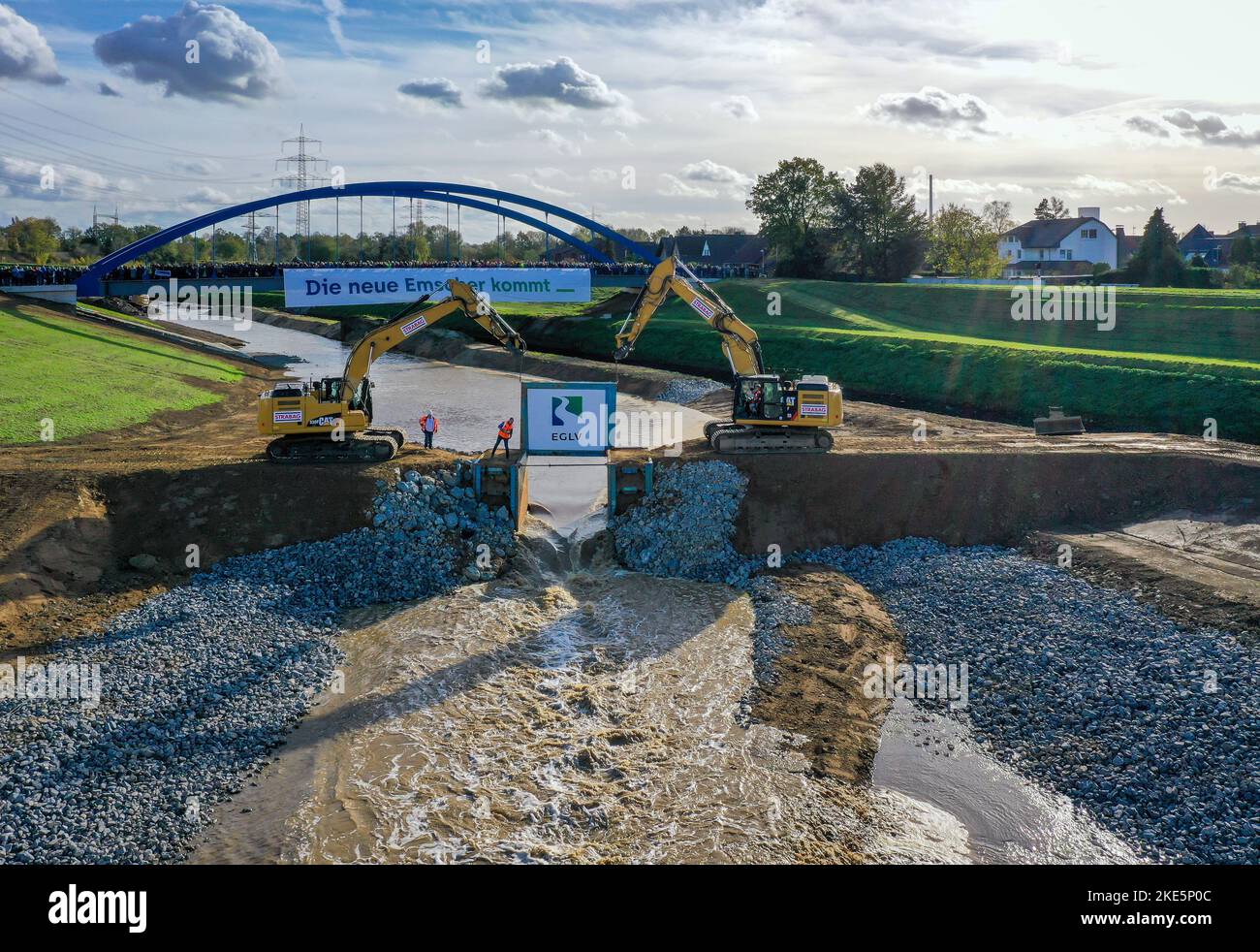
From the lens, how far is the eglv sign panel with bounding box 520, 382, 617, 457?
2836cm

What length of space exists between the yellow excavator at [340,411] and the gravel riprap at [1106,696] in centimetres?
1373

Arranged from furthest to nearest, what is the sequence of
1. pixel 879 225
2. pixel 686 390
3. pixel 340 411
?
pixel 879 225 < pixel 686 390 < pixel 340 411

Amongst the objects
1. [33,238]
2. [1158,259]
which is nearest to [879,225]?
[1158,259]

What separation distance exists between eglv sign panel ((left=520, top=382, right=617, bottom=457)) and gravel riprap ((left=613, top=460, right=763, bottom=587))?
8.02 feet

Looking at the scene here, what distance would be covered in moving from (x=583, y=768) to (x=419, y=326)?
53.3ft

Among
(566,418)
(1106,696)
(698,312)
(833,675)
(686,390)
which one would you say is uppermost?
(698,312)

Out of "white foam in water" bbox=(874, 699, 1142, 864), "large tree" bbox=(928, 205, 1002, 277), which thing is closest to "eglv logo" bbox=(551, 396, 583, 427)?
"white foam in water" bbox=(874, 699, 1142, 864)

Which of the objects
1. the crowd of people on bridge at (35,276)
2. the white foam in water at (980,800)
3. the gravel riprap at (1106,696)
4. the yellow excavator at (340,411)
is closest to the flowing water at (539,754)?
the white foam in water at (980,800)

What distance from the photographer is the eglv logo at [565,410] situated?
93.5 ft

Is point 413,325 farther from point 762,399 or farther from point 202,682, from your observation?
point 202,682

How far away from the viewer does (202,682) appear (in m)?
18.0

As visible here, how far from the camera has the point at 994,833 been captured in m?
14.7

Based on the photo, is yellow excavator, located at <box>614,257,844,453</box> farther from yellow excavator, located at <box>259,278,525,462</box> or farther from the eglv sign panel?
yellow excavator, located at <box>259,278,525,462</box>
